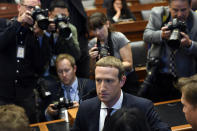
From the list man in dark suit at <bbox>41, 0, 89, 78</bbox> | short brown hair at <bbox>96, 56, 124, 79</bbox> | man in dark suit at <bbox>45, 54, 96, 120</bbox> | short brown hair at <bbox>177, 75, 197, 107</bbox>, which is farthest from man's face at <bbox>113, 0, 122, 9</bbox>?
short brown hair at <bbox>177, 75, 197, 107</bbox>

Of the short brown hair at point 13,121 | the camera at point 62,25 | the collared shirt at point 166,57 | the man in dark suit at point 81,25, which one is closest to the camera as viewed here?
the short brown hair at point 13,121

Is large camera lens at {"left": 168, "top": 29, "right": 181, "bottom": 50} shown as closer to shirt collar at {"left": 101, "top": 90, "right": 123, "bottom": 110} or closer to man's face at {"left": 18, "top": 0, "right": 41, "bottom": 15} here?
shirt collar at {"left": 101, "top": 90, "right": 123, "bottom": 110}

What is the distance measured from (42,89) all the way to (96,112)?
2.38ft

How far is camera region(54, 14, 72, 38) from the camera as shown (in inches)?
71.0

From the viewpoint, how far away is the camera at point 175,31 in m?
1.72

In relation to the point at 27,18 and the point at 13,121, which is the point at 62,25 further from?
the point at 13,121

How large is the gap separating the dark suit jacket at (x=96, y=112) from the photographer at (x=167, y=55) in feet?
1.82

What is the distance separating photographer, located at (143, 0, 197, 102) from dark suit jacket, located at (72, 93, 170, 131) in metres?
0.56

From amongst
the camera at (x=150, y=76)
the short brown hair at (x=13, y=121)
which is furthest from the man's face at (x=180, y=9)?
the short brown hair at (x=13, y=121)

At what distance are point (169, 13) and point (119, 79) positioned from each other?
2.40ft

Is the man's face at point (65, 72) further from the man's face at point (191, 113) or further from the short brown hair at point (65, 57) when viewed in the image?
the man's face at point (191, 113)

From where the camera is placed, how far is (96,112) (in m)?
1.33

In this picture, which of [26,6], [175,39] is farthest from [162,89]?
[26,6]

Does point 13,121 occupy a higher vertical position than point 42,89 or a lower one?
higher
